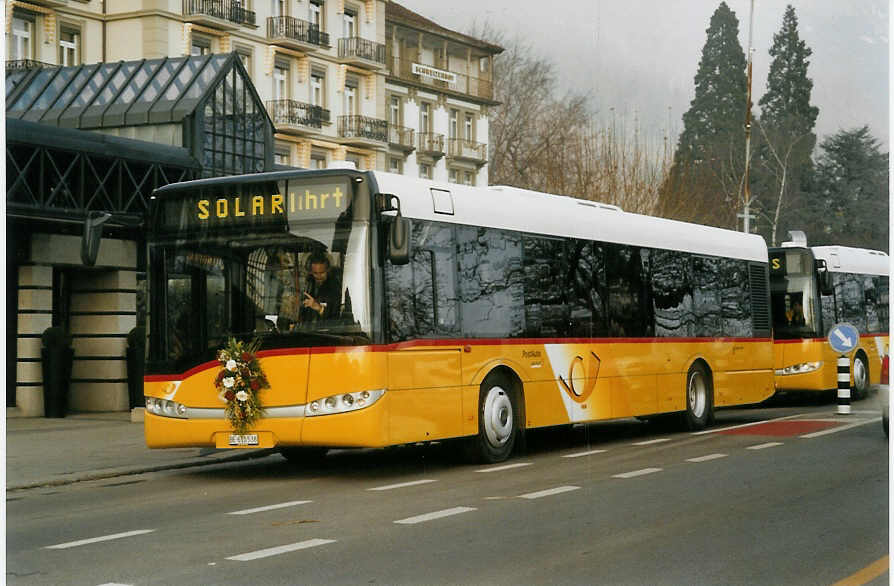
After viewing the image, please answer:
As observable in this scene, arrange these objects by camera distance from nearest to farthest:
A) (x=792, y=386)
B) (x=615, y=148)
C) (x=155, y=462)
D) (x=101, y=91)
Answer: (x=615, y=148) < (x=155, y=462) < (x=792, y=386) < (x=101, y=91)

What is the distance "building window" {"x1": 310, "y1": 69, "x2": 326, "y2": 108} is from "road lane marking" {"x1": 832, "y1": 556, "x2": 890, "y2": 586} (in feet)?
65.7

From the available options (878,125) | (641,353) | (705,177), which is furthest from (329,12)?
(878,125)

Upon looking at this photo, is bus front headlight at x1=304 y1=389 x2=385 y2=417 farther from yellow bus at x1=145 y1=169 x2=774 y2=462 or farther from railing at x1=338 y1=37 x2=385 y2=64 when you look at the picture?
railing at x1=338 y1=37 x2=385 y2=64

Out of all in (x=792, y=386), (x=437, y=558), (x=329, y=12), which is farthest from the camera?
(x=792, y=386)

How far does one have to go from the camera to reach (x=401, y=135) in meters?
16.0

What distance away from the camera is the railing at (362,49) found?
13311 millimetres

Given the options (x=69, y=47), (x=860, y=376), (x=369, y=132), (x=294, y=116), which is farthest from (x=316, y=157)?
(x=369, y=132)

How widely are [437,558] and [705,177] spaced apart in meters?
4.81

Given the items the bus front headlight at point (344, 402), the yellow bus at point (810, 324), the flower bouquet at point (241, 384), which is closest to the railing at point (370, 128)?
the flower bouquet at point (241, 384)

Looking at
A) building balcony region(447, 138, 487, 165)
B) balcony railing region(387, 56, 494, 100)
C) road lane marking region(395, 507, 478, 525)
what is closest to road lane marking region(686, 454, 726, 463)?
building balcony region(447, 138, 487, 165)

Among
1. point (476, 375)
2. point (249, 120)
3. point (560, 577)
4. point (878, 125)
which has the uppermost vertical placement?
point (249, 120)

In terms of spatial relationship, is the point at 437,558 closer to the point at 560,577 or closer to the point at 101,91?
the point at 560,577

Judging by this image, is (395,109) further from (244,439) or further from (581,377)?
(581,377)

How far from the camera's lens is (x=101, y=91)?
27.1m
